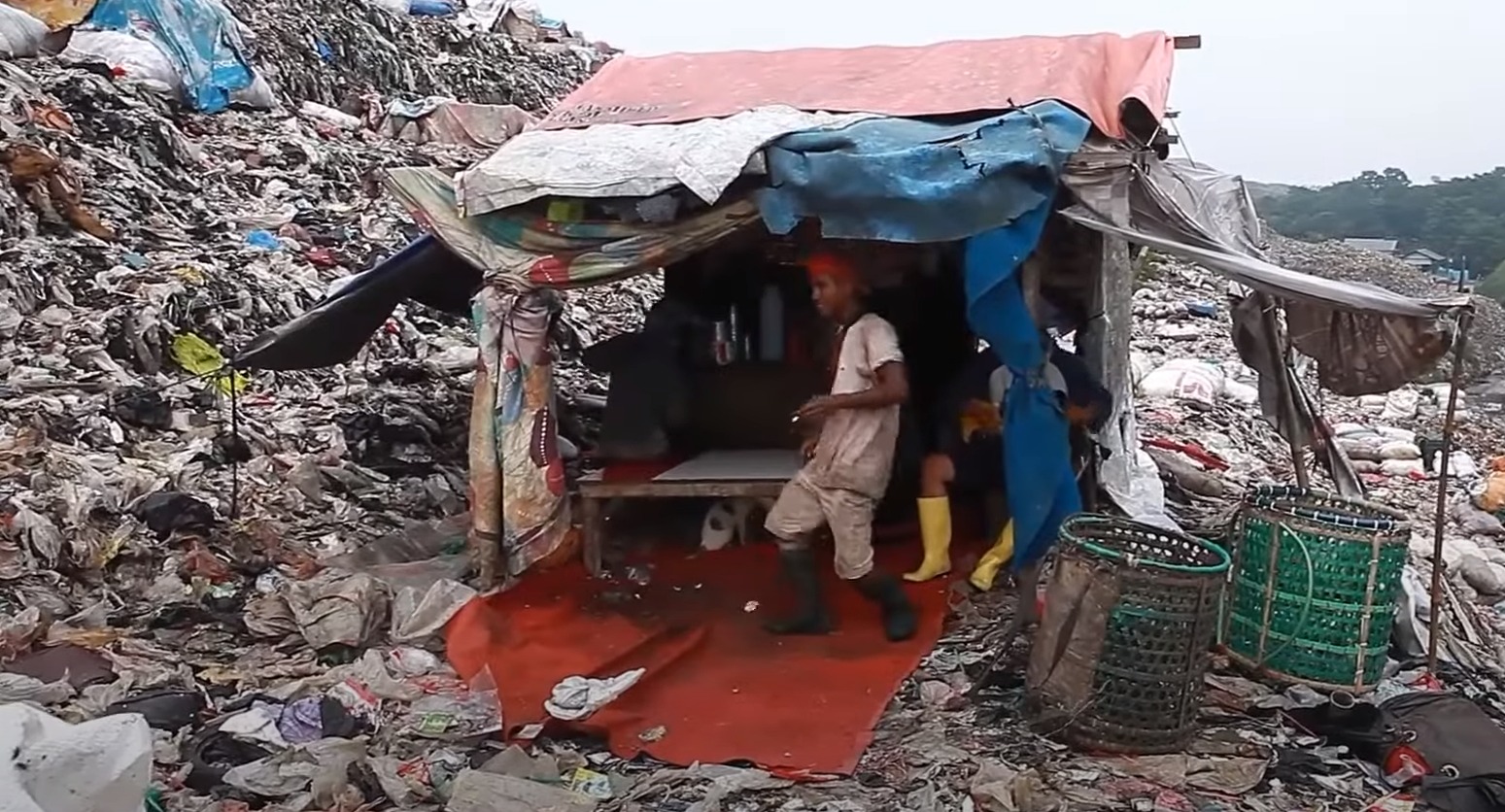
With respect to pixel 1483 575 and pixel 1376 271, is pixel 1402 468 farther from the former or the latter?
pixel 1376 271

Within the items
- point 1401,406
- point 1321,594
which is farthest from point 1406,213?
point 1321,594

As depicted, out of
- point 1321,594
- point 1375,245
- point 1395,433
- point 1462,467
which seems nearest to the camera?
point 1321,594

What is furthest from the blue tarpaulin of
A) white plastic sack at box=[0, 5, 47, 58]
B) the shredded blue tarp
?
white plastic sack at box=[0, 5, 47, 58]

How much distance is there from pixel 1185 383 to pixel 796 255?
242 inches

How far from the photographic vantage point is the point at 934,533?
5645 mm

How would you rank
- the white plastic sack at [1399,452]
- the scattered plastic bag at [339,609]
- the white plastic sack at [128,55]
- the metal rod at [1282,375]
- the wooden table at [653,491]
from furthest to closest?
1. the white plastic sack at [128,55]
2. the white plastic sack at [1399,452]
3. the metal rod at [1282,375]
4. the wooden table at [653,491]
5. the scattered plastic bag at [339,609]

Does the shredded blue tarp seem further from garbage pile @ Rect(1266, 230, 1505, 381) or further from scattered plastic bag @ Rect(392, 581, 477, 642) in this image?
garbage pile @ Rect(1266, 230, 1505, 381)

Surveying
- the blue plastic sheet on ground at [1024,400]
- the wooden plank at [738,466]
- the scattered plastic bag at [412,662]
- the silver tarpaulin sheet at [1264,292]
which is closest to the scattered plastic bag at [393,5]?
the wooden plank at [738,466]

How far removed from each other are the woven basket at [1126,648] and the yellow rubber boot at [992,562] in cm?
133

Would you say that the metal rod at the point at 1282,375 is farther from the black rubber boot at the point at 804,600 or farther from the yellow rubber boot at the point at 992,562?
the black rubber boot at the point at 804,600

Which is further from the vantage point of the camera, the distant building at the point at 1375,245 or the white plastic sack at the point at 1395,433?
the distant building at the point at 1375,245

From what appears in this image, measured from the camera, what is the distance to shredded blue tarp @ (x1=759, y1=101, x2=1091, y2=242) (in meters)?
4.81

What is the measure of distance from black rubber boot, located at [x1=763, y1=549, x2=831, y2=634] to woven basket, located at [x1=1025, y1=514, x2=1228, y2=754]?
45.0 inches

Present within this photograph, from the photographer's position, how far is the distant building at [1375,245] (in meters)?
30.5
